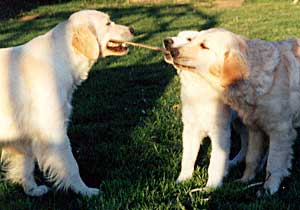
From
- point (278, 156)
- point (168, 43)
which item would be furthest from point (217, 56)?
point (278, 156)

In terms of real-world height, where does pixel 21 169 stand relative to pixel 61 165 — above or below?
below

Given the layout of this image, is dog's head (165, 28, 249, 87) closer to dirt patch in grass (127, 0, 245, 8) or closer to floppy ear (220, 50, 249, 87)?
floppy ear (220, 50, 249, 87)

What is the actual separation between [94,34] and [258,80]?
1.35 metres

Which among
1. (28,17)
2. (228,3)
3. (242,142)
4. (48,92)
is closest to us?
(48,92)

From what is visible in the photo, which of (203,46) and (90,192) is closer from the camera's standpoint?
(203,46)

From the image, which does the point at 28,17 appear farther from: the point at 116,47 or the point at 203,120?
the point at 203,120

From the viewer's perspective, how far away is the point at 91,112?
20.7 feet

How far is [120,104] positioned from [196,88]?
7.65 feet

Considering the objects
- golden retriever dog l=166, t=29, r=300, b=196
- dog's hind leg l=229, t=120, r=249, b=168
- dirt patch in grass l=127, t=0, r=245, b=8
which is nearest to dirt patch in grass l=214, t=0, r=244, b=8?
dirt patch in grass l=127, t=0, r=245, b=8

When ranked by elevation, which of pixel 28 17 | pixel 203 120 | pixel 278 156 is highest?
pixel 203 120

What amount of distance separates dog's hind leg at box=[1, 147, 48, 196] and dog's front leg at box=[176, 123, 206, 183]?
3.85 ft

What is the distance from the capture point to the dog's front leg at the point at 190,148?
4535 millimetres

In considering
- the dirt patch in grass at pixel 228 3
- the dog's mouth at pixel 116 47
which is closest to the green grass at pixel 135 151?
the dog's mouth at pixel 116 47

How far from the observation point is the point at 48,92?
4117 millimetres
